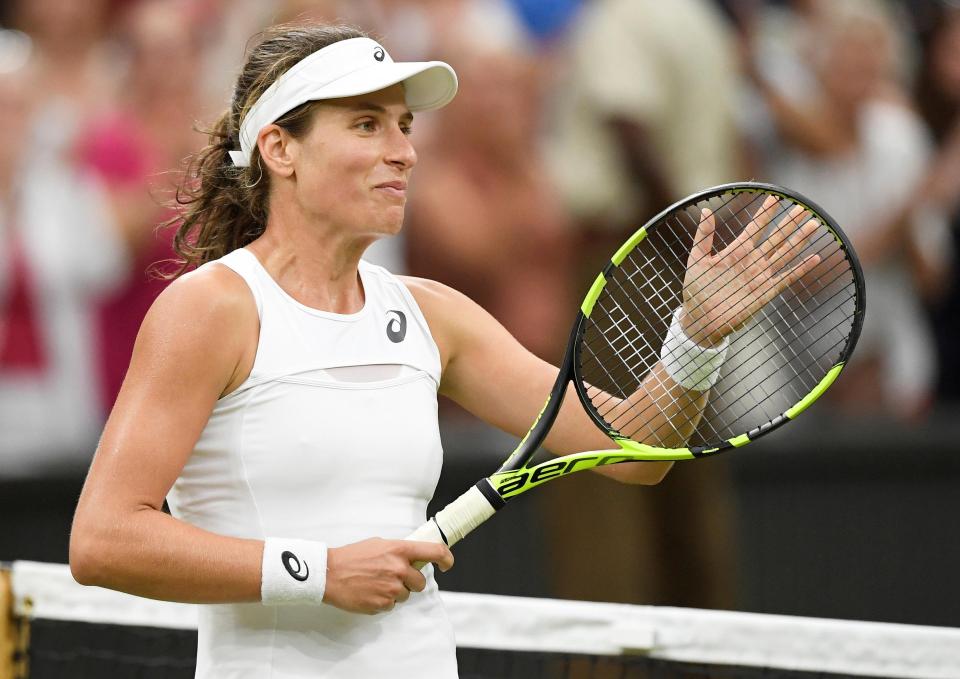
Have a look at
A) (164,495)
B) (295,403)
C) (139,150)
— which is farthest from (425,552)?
(139,150)

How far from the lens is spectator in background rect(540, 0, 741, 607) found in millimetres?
6055

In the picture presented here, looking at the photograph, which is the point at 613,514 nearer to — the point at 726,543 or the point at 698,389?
the point at 726,543

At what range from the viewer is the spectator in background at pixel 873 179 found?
22.8 feet

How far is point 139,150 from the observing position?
6082 millimetres

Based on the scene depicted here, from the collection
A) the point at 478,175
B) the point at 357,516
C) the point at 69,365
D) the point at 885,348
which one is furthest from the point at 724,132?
the point at 357,516

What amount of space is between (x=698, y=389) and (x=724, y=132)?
352 centimetres

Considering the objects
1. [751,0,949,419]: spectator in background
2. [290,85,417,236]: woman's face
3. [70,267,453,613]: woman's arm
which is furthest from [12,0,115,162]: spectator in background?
[70,267,453,613]: woman's arm

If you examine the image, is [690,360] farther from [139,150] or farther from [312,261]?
[139,150]

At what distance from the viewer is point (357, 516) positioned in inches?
107

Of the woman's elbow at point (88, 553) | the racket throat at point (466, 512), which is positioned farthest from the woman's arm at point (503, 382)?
the woman's elbow at point (88, 553)

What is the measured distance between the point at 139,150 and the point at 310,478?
3669 mm

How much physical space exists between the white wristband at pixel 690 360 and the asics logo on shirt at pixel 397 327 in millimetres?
474

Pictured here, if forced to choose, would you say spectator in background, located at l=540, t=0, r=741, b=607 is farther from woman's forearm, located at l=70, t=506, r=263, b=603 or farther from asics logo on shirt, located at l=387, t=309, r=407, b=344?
woman's forearm, located at l=70, t=506, r=263, b=603

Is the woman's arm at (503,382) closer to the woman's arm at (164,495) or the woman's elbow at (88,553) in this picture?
the woman's arm at (164,495)
